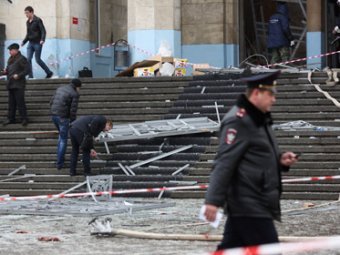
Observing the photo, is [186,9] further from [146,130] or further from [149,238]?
[149,238]

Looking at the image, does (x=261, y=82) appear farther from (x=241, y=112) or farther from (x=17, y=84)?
(x=17, y=84)

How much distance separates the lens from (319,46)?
25938mm

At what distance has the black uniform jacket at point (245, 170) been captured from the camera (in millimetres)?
7188

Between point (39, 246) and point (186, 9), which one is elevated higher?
point (186, 9)

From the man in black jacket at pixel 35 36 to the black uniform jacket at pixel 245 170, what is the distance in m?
16.9

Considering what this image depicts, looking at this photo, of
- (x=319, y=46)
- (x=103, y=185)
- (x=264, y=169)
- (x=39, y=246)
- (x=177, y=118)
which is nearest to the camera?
(x=264, y=169)

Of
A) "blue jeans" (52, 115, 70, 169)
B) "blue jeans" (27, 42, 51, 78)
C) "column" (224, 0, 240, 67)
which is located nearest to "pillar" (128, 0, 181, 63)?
"column" (224, 0, 240, 67)

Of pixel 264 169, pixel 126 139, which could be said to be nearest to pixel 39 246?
pixel 264 169

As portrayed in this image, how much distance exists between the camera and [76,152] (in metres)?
18.0

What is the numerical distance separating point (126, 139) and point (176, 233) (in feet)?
21.7

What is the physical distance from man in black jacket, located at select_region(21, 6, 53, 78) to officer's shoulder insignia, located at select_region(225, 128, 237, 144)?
16899mm

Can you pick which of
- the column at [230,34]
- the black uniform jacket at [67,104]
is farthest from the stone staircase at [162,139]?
the column at [230,34]

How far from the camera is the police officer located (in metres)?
7.18

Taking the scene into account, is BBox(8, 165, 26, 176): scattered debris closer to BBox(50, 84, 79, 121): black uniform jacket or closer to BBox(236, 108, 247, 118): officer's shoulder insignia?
BBox(50, 84, 79, 121): black uniform jacket
